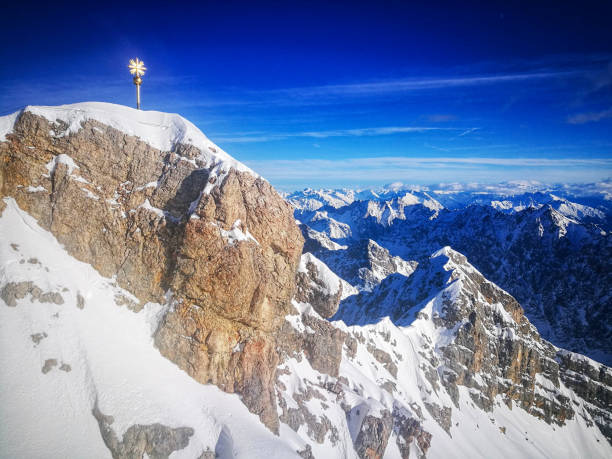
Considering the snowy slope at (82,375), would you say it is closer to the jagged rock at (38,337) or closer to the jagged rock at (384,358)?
the jagged rock at (38,337)

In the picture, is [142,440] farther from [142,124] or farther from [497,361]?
[497,361]

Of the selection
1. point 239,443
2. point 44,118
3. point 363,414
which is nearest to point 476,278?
point 363,414

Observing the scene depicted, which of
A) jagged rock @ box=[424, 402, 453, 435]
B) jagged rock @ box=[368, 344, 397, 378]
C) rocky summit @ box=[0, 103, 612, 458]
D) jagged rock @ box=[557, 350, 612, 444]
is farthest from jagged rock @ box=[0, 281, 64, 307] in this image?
jagged rock @ box=[557, 350, 612, 444]

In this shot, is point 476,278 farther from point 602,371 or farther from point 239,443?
point 239,443

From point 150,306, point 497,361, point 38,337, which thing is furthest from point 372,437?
point 497,361

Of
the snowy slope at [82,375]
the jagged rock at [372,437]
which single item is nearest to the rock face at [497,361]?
the jagged rock at [372,437]

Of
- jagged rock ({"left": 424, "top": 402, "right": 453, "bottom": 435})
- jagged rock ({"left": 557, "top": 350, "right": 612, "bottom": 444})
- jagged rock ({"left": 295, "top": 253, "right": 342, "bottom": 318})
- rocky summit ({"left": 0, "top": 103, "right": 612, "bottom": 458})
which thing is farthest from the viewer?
jagged rock ({"left": 557, "top": 350, "right": 612, "bottom": 444})

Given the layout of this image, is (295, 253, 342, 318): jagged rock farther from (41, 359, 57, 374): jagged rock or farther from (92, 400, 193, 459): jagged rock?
(41, 359, 57, 374): jagged rock

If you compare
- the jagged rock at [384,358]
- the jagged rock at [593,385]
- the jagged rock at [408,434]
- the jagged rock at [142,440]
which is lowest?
the jagged rock at [593,385]
